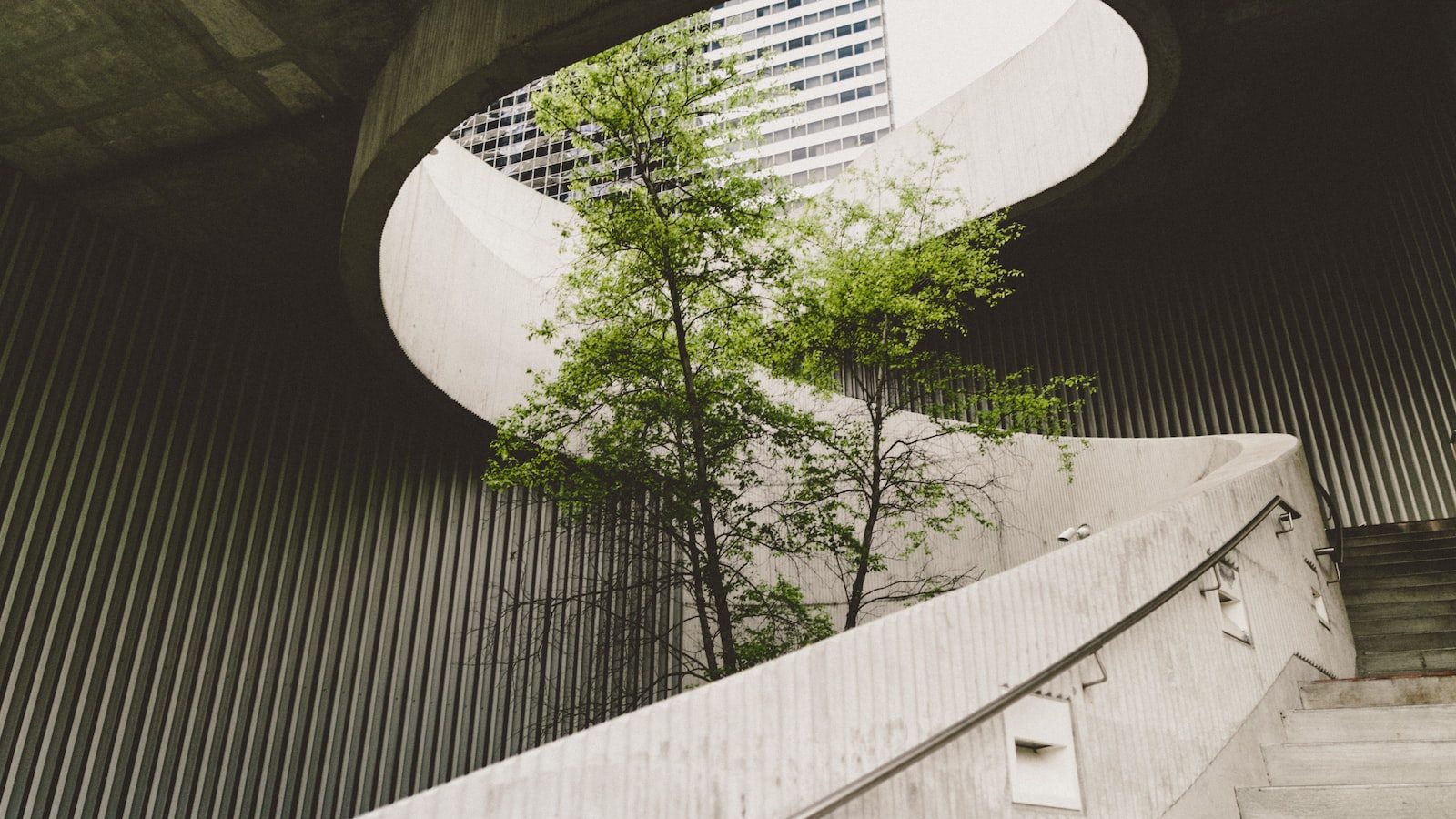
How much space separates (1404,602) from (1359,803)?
3664 mm

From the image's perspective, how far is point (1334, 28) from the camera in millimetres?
7387

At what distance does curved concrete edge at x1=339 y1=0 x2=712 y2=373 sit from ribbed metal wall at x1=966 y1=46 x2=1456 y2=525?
21.6ft

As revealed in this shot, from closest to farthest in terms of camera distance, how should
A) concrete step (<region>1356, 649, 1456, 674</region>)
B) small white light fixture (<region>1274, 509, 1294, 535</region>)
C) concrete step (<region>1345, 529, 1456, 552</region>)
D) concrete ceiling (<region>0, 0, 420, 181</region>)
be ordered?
1. small white light fixture (<region>1274, 509, 1294, 535</region>)
2. concrete step (<region>1356, 649, 1456, 674</region>)
3. concrete ceiling (<region>0, 0, 420, 181</region>)
4. concrete step (<region>1345, 529, 1456, 552</region>)

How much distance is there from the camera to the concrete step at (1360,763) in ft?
8.64

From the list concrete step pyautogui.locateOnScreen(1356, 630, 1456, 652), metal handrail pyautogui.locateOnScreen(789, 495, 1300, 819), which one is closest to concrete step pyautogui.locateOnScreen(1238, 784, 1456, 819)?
metal handrail pyautogui.locateOnScreen(789, 495, 1300, 819)

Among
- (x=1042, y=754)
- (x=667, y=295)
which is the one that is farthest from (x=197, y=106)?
(x=1042, y=754)

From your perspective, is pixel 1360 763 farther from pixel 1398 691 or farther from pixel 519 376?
pixel 519 376

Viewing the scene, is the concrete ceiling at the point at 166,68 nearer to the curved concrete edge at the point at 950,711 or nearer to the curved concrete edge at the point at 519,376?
the curved concrete edge at the point at 519,376

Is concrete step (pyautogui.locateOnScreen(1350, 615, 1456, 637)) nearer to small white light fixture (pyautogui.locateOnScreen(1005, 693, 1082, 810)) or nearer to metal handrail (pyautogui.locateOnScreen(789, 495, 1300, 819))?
metal handrail (pyautogui.locateOnScreen(789, 495, 1300, 819))

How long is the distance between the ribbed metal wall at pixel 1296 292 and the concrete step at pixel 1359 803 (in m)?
7.31

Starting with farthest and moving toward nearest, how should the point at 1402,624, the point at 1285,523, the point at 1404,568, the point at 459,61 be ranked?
the point at 1404,568
the point at 1402,624
the point at 459,61
the point at 1285,523

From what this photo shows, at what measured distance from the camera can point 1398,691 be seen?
315 centimetres

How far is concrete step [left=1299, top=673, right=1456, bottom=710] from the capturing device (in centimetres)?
313

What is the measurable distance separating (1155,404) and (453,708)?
7.97 meters
